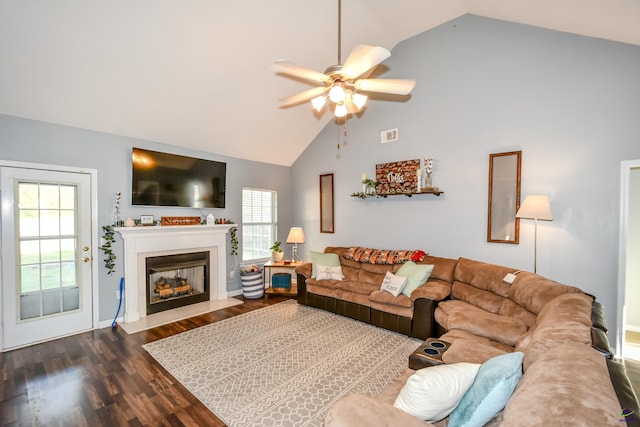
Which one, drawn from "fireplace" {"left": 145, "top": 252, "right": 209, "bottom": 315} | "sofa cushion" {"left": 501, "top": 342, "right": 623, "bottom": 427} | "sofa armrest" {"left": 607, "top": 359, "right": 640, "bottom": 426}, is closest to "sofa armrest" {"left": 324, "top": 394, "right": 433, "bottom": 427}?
"sofa cushion" {"left": 501, "top": 342, "right": 623, "bottom": 427}

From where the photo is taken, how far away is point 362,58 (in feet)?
6.64

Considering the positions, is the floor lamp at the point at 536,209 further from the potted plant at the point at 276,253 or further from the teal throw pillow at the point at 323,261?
the potted plant at the point at 276,253

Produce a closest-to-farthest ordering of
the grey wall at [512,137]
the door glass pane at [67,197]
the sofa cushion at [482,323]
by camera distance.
→ the sofa cushion at [482,323]
the grey wall at [512,137]
the door glass pane at [67,197]

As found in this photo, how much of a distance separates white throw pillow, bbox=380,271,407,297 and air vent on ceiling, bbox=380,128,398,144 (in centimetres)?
227

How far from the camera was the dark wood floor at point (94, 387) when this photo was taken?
2143mm

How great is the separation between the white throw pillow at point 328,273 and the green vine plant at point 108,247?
117 inches

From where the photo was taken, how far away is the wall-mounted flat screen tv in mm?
4027

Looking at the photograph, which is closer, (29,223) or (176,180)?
(29,223)

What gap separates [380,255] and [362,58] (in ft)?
10.2

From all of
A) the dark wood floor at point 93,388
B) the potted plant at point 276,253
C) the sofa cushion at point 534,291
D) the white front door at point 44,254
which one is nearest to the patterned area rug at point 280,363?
the dark wood floor at point 93,388

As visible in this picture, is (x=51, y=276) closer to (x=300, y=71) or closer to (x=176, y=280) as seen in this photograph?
(x=176, y=280)

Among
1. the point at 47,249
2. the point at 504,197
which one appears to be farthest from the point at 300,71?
the point at 47,249

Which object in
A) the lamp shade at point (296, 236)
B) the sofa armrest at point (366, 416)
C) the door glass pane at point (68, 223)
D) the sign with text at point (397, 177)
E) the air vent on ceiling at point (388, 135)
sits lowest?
the sofa armrest at point (366, 416)

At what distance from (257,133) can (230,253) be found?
229cm
